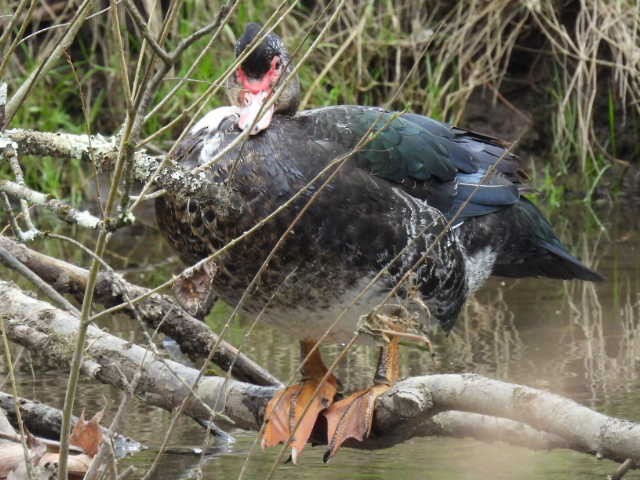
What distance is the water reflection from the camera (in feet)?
11.1

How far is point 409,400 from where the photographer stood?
267 cm

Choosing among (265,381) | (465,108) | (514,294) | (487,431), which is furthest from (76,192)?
(487,431)

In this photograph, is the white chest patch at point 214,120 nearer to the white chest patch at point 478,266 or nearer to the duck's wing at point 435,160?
the duck's wing at point 435,160

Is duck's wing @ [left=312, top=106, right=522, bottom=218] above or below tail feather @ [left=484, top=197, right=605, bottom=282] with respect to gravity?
above

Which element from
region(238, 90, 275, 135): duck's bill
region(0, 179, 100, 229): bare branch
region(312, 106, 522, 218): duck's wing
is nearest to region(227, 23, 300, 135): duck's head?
region(238, 90, 275, 135): duck's bill

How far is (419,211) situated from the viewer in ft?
11.3

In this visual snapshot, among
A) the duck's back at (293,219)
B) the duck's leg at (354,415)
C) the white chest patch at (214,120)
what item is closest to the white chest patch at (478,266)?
the duck's back at (293,219)

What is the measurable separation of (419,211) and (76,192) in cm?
417

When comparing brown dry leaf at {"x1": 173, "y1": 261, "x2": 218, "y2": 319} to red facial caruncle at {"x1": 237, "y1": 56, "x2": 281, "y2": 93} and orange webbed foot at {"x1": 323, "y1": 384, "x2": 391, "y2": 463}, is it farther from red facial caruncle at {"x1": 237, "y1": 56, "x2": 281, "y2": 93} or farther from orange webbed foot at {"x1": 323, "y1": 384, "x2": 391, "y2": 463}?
red facial caruncle at {"x1": 237, "y1": 56, "x2": 281, "y2": 93}

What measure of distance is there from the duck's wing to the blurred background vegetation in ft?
9.96

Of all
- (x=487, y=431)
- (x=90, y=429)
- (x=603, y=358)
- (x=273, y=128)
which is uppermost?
(x=273, y=128)

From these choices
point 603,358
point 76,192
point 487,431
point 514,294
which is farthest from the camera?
point 76,192

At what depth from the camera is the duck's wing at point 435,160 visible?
3.44 metres

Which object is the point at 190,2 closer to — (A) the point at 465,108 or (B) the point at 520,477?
(A) the point at 465,108
